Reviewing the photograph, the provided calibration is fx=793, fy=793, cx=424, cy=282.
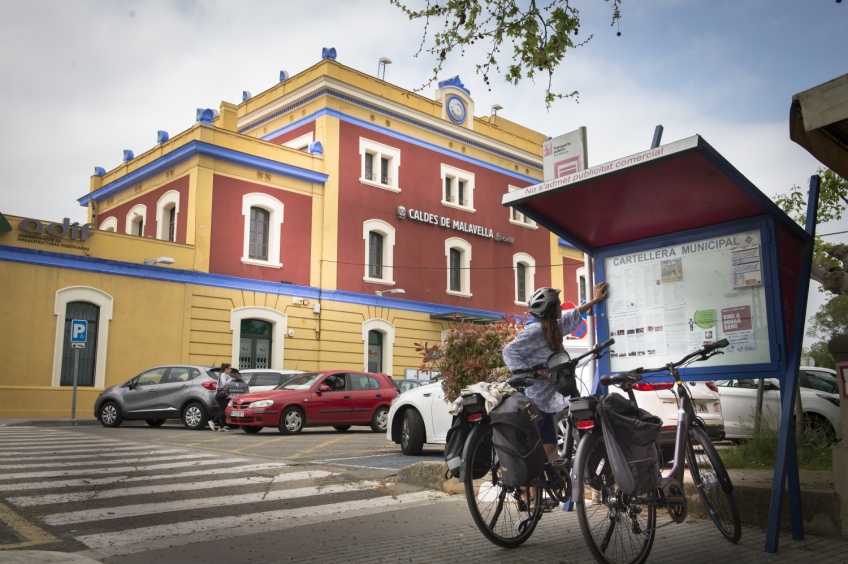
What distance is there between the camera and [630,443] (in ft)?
16.4

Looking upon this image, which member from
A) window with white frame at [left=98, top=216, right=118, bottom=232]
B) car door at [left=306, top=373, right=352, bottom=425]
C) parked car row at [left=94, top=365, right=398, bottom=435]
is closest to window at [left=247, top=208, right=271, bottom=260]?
window with white frame at [left=98, top=216, right=118, bottom=232]

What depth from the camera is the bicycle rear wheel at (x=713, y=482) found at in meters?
5.50

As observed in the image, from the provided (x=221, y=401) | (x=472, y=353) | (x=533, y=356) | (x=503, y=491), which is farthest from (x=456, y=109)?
(x=503, y=491)

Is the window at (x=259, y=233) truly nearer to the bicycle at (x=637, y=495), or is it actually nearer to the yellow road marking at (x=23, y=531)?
the yellow road marking at (x=23, y=531)

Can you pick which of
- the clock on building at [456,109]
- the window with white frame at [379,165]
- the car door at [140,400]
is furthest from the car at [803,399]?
the clock on building at [456,109]

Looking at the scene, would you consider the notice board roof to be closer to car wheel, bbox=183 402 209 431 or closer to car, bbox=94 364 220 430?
car wheel, bbox=183 402 209 431

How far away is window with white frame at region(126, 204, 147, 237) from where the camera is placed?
31705 millimetres

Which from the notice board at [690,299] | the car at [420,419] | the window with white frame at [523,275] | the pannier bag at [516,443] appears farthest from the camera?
the window with white frame at [523,275]

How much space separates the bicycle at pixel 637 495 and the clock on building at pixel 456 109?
31.6 metres

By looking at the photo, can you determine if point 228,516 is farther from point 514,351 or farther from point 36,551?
point 514,351

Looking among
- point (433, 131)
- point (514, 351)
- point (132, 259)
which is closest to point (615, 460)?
Result: point (514, 351)

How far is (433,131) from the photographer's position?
35.2 metres

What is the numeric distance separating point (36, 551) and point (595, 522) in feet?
11.9

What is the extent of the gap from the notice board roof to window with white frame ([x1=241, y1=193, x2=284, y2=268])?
22.9 m
